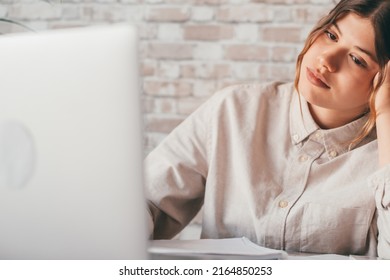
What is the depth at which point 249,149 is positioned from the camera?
4.59 feet

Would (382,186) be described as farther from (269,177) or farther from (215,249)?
(215,249)

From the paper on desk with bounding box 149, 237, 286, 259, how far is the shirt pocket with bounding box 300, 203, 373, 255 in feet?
0.84

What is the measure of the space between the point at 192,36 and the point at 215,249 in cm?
111

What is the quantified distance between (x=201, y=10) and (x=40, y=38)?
1.26 metres

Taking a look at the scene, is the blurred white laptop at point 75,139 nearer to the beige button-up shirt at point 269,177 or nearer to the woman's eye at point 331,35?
the beige button-up shirt at point 269,177

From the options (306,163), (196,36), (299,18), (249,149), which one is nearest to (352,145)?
(306,163)

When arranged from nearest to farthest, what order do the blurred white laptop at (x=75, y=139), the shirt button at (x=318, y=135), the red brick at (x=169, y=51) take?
the blurred white laptop at (x=75, y=139) < the shirt button at (x=318, y=135) < the red brick at (x=169, y=51)

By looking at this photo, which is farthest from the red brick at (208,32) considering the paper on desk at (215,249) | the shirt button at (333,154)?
the paper on desk at (215,249)

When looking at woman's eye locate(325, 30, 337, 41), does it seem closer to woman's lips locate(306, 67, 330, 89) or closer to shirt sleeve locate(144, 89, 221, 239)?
woman's lips locate(306, 67, 330, 89)

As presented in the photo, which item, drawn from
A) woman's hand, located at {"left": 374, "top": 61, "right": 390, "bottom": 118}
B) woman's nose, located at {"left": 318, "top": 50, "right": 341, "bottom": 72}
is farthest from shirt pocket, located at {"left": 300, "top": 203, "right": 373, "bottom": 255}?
woman's nose, located at {"left": 318, "top": 50, "right": 341, "bottom": 72}

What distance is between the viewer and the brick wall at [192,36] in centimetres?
189

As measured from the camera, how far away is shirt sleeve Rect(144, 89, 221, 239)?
1.38 metres

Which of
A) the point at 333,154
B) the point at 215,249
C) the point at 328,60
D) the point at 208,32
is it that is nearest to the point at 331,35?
the point at 328,60
